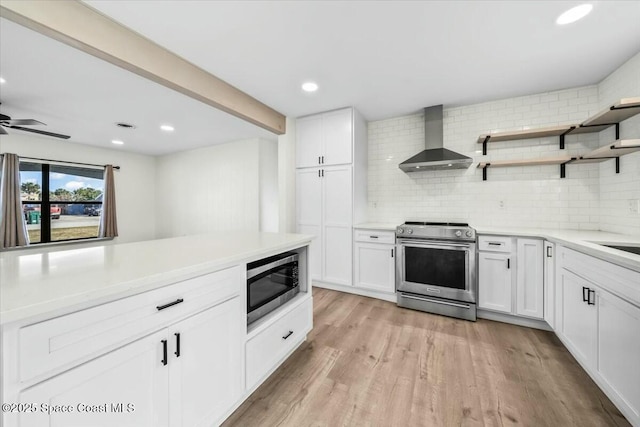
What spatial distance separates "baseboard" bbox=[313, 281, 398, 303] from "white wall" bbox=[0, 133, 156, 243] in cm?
514

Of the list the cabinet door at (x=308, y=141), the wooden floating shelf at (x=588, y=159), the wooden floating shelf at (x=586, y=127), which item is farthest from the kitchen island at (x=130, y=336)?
the wooden floating shelf at (x=586, y=127)

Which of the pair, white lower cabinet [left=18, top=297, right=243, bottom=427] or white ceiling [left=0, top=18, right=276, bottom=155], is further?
white ceiling [left=0, top=18, right=276, bottom=155]

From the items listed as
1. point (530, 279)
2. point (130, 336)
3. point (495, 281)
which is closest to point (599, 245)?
point (530, 279)

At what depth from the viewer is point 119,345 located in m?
0.89

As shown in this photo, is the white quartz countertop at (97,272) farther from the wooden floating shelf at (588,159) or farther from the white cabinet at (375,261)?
the wooden floating shelf at (588,159)

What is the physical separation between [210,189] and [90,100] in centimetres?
268

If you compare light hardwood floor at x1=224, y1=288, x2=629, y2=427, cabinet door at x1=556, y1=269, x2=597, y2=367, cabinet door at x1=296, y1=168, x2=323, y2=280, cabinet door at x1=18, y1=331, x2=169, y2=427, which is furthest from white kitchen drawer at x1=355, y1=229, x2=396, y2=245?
cabinet door at x1=18, y1=331, x2=169, y2=427

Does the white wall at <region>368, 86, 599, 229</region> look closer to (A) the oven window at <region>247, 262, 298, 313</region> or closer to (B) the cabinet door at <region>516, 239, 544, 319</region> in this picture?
(B) the cabinet door at <region>516, 239, 544, 319</region>

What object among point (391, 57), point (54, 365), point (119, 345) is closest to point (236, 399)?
point (119, 345)

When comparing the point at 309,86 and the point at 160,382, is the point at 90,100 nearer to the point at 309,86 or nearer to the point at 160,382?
the point at 309,86

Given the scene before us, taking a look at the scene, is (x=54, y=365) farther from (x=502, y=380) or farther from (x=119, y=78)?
(x=119, y=78)

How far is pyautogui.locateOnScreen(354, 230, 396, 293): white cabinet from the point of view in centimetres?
306

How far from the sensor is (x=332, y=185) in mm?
3453

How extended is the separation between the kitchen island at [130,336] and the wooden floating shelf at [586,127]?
2.88m
